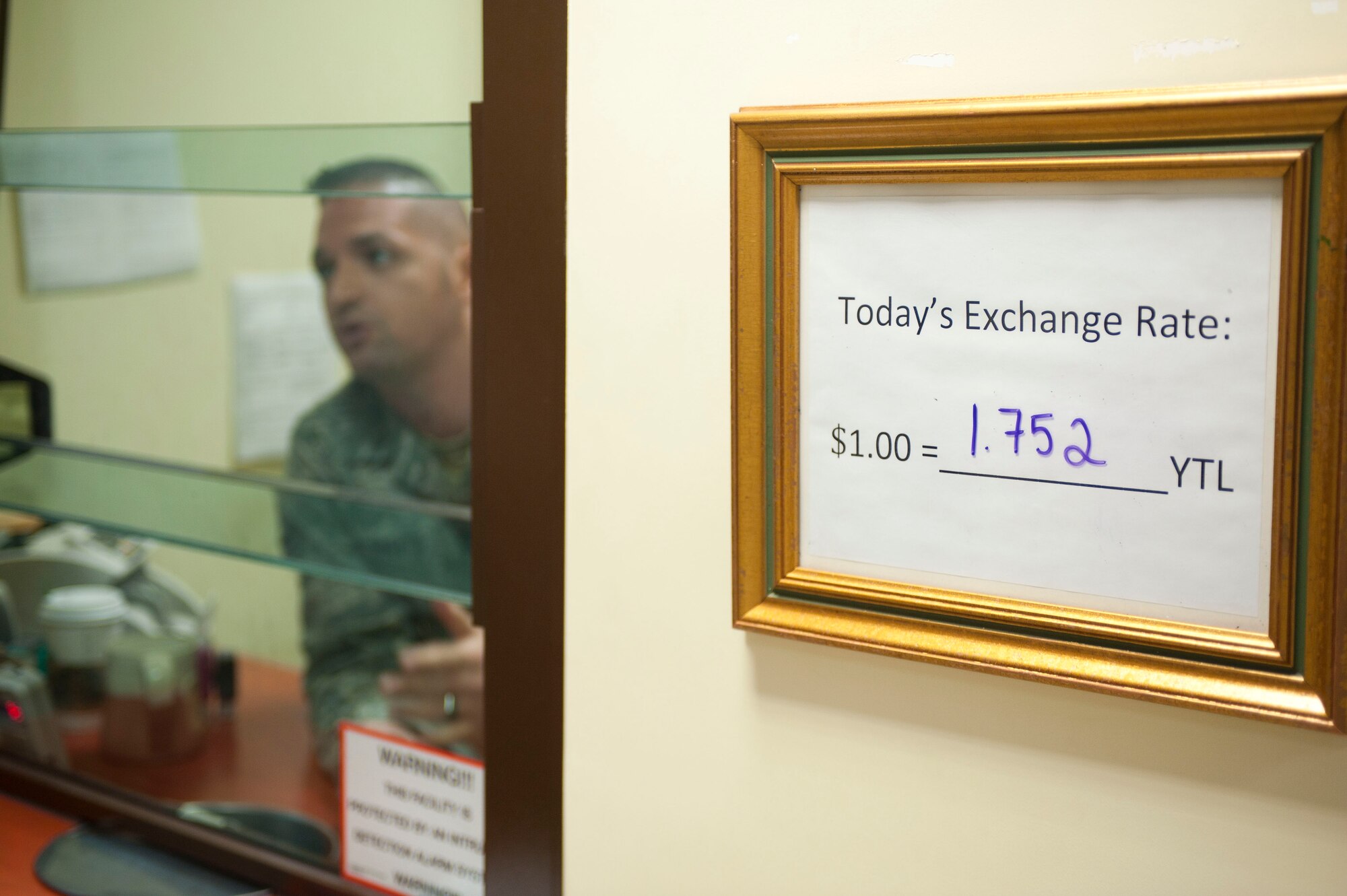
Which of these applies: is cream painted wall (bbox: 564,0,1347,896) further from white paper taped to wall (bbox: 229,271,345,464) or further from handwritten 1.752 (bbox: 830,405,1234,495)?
white paper taped to wall (bbox: 229,271,345,464)

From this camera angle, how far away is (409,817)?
0.77 meters

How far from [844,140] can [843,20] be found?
0.06 metres

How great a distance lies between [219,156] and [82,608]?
48 cm

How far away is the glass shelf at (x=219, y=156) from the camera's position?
71cm

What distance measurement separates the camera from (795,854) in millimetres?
555

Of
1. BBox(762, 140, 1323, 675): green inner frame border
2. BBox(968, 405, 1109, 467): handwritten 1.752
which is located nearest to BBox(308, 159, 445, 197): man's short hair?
BBox(762, 140, 1323, 675): green inner frame border

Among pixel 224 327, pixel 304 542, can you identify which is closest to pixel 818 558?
pixel 304 542

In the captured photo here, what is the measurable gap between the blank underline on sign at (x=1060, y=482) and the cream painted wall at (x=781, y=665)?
9cm

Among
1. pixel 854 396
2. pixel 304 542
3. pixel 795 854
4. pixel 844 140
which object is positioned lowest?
pixel 795 854

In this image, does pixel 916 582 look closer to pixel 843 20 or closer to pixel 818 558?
pixel 818 558

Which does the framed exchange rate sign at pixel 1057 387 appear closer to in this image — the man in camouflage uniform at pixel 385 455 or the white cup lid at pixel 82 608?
the man in camouflage uniform at pixel 385 455

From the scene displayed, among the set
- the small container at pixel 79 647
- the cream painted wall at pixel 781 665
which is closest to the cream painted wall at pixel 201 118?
the small container at pixel 79 647

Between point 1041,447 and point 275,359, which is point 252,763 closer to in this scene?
point 275,359

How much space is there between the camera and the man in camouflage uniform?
84cm
